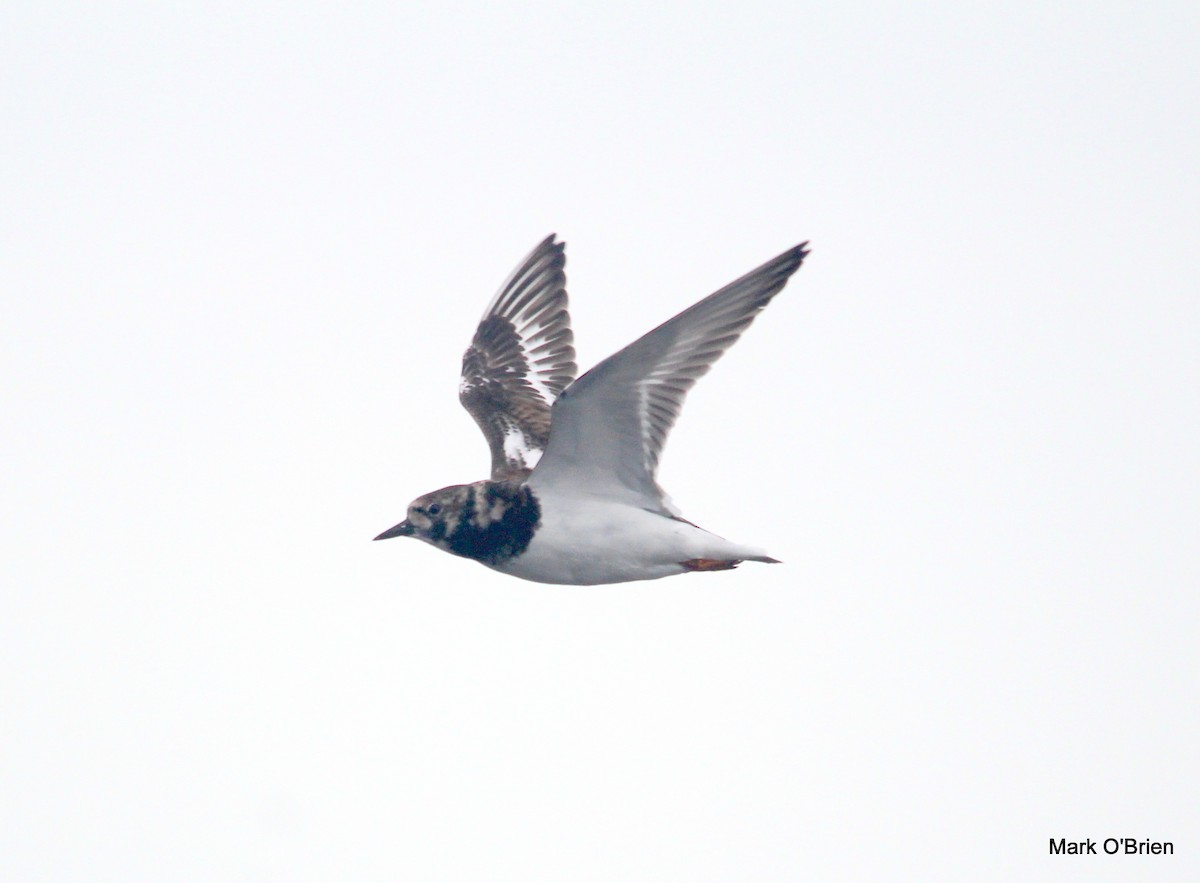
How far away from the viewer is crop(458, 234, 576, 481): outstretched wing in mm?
16391

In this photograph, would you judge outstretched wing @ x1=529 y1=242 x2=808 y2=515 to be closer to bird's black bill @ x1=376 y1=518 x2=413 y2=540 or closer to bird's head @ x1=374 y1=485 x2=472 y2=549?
bird's head @ x1=374 y1=485 x2=472 y2=549

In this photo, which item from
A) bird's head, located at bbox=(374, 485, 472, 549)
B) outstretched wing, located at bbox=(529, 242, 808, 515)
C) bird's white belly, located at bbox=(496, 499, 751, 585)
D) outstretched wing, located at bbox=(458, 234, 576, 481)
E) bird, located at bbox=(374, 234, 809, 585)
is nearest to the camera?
outstretched wing, located at bbox=(529, 242, 808, 515)

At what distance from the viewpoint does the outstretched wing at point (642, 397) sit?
1207 cm

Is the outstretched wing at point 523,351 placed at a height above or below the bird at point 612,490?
above

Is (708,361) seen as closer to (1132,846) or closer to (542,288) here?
(542,288)

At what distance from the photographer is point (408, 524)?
13.8m

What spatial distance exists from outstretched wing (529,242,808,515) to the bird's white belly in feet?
0.70

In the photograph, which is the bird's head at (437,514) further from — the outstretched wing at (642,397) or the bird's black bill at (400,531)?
the outstretched wing at (642,397)

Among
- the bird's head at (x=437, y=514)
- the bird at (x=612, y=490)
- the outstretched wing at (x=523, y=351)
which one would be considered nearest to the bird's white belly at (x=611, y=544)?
the bird at (x=612, y=490)

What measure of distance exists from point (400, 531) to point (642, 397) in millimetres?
2662

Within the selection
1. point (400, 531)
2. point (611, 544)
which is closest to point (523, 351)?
point (400, 531)

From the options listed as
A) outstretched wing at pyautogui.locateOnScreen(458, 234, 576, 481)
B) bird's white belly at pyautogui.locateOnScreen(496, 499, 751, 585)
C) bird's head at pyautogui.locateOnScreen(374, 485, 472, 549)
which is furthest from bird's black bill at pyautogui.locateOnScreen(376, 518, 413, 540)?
outstretched wing at pyautogui.locateOnScreen(458, 234, 576, 481)

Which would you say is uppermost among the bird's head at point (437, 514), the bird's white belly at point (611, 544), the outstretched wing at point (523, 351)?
the outstretched wing at point (523, 351)

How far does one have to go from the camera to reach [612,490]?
13305 millimetres
